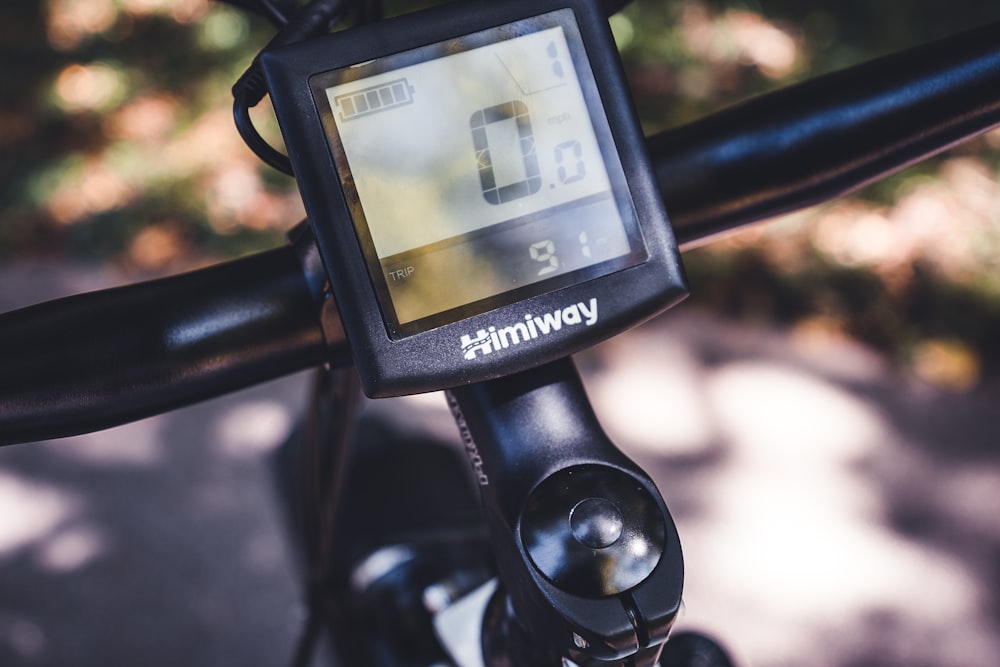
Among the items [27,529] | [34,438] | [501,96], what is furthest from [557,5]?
[27,529]

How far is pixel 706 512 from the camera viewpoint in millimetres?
2086

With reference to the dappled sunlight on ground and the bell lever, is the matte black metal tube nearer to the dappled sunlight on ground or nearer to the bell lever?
Result: the bell lever

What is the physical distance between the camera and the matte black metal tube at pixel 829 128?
2.24 feet

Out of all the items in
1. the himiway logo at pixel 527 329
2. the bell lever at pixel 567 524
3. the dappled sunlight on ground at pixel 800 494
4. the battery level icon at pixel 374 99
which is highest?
the battery level icon at pixel 374 99

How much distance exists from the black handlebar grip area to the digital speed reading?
3.9 inches

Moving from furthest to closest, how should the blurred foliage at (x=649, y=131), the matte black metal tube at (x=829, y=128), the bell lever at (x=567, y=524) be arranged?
the blurred foliage at (x=649, y=131), the matte black metal tube at (x=829, y=128), the bell lever at (x=567, y=524)

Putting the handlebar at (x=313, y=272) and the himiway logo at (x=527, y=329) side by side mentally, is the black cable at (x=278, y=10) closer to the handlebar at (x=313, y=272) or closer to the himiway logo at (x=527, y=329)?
the handlebar at (x=313, y=272)

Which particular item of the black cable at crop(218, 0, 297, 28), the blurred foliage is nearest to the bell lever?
the black cable at crop(218, 0, 297, 28)

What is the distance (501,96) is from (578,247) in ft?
0.41

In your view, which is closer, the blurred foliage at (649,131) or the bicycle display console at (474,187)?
the bicycle display console at (474,187)

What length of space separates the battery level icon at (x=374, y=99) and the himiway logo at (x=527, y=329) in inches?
6.6

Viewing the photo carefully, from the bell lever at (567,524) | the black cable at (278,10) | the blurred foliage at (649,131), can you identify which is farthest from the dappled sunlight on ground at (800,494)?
the black cable at (278,10)

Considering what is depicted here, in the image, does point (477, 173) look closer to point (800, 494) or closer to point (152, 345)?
point (152, 345)

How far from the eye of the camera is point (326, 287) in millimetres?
619
